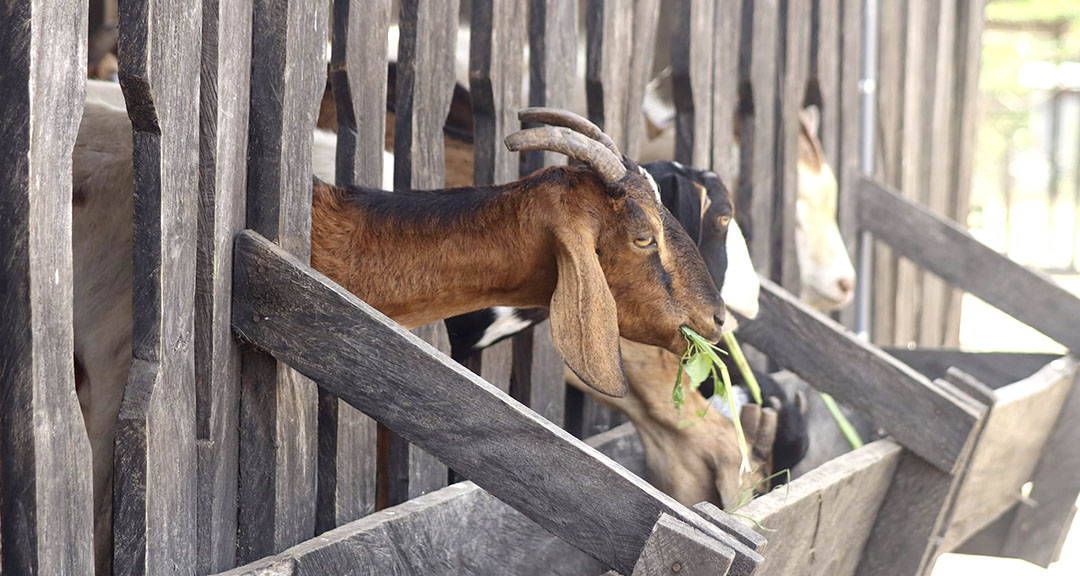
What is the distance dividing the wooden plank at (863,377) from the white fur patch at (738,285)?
221mm

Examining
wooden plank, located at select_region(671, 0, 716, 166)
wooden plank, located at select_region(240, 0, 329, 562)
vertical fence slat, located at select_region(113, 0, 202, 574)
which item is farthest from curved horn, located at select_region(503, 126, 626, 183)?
wooden plank, located at select_region(671, 0, 716, 166)

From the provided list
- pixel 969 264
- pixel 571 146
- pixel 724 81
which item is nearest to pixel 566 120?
pixel 571 146

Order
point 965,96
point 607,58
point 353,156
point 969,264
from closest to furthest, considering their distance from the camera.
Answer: point 353,156, point 607,58, point 969,264, point 965,96

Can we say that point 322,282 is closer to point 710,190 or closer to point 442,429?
point 442,429

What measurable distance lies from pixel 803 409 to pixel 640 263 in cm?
138

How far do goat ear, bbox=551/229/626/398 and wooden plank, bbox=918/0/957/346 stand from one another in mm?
4034

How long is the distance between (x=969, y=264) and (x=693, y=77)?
1556 mm

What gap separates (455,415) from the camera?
6.70 ft

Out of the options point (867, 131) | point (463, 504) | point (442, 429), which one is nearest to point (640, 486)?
point (442, 429)

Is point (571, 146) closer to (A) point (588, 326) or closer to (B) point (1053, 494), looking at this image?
(A) point (588, 326)

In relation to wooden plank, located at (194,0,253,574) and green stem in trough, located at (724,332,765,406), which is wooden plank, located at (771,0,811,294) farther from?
wooden plank, located at (194,0,253,574)

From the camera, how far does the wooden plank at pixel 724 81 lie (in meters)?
4.17

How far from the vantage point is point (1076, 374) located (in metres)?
4.30

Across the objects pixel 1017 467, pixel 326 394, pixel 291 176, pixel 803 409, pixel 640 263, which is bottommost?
pixel 1017 467
